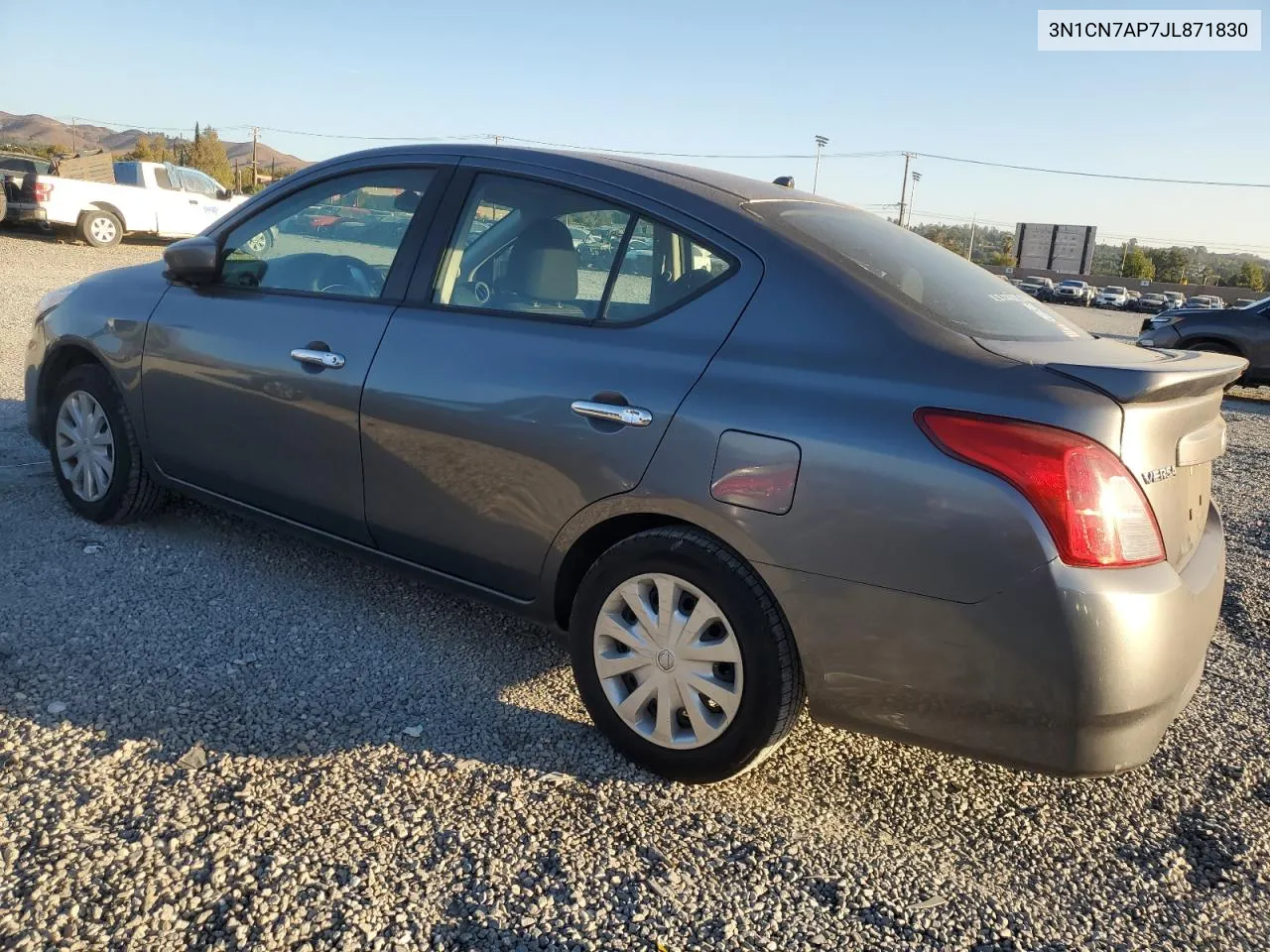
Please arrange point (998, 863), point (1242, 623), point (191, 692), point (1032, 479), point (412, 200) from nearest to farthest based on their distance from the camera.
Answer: point (1032, 479) < point (998, 863) < point (191, 692) < point (412, 200) < point (1242, 623)

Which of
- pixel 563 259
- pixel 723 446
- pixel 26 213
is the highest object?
pixel 26 213

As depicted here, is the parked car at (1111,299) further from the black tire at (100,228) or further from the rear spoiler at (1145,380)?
the rear spoiler at (1145,380)

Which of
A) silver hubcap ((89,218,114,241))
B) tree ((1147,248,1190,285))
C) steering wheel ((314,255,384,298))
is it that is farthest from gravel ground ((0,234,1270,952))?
tree ((1147,248,1190,285))

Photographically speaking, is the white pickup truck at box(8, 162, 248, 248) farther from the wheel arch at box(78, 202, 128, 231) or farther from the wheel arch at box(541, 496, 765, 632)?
the wheel arch at box(541, 496, 765, 632)

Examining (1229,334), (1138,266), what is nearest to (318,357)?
(1229,334)

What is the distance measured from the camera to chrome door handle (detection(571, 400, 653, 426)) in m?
2.70

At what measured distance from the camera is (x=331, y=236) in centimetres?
369

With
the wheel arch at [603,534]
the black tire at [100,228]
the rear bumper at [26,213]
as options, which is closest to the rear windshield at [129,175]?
the black tire at [100,228]

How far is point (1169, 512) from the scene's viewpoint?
94.3 inches

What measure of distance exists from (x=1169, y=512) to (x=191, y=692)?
2.77m

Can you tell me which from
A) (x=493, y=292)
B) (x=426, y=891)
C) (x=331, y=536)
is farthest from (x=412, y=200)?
(x=426, y=891)

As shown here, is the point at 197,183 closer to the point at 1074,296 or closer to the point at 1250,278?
the point at 1074,296

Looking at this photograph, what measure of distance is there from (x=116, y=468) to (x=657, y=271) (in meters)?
2.69

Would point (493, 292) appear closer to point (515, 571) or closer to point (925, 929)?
point (515, 571)
